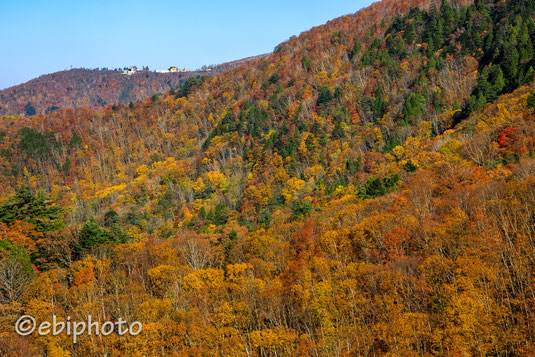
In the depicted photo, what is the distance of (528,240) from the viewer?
1259 inches

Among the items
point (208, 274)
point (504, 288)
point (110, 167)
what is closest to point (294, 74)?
point (110, 167)

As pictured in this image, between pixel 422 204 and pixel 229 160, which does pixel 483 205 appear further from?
pixel 229 160

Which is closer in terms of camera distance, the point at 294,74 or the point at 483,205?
the point at 483,205

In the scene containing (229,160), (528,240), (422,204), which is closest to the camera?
(528,240)

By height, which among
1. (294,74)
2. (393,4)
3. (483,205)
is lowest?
(483,205)

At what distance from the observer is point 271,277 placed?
47188 millimetres

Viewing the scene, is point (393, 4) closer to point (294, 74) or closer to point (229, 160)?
point (294, 74)

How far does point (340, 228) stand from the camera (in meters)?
51.8

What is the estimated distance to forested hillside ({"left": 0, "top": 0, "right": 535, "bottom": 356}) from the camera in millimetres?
30266

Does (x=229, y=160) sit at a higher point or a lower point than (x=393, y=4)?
lower

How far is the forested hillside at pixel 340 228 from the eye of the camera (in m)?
30.3

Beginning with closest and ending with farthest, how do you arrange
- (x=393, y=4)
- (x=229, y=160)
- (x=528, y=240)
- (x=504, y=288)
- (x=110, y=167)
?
1. (x=504, y=288)
2. (x=528, y=240)
3. (x=229, y=160)
4. (x=110, y=167)
5. (x=393, y=4)

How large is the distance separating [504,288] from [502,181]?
71.3 ft

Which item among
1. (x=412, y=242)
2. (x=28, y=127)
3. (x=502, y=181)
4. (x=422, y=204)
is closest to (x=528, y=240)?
(x=412, y=242)
